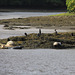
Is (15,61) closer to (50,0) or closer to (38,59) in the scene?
(38,59)

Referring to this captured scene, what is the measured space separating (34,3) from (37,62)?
71113mm

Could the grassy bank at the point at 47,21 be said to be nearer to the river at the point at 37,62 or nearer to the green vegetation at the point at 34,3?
the river at the point at 37,62

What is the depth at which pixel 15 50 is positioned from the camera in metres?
21.6

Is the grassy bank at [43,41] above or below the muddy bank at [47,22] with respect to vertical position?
above

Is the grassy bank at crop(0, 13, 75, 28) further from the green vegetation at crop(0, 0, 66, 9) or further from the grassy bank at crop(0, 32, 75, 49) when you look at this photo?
the green vegetation at crop(0, 0, 66, 9)

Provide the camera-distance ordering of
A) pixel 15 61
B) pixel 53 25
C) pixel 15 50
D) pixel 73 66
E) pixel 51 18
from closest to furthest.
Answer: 1. pixel 73 66
2. pixel 15 61
3. pixel 15 50
4. pixel 53 25
5. pixel 51 18

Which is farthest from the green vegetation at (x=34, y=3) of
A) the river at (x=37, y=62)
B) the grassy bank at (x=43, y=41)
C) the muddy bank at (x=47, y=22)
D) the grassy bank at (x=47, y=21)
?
the river at (x=37, y=62)

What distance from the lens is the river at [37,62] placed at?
16.4 metres

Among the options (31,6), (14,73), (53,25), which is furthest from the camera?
(31,6)

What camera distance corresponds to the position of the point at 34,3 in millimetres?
88812

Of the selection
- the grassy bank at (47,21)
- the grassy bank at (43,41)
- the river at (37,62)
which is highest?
the grassy bank at (43,41)

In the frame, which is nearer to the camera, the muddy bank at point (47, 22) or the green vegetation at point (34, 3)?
the muddy bank at point (47, 22)

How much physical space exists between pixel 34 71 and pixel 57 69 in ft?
3.49

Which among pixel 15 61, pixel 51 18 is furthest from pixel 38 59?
pixel 51 18
